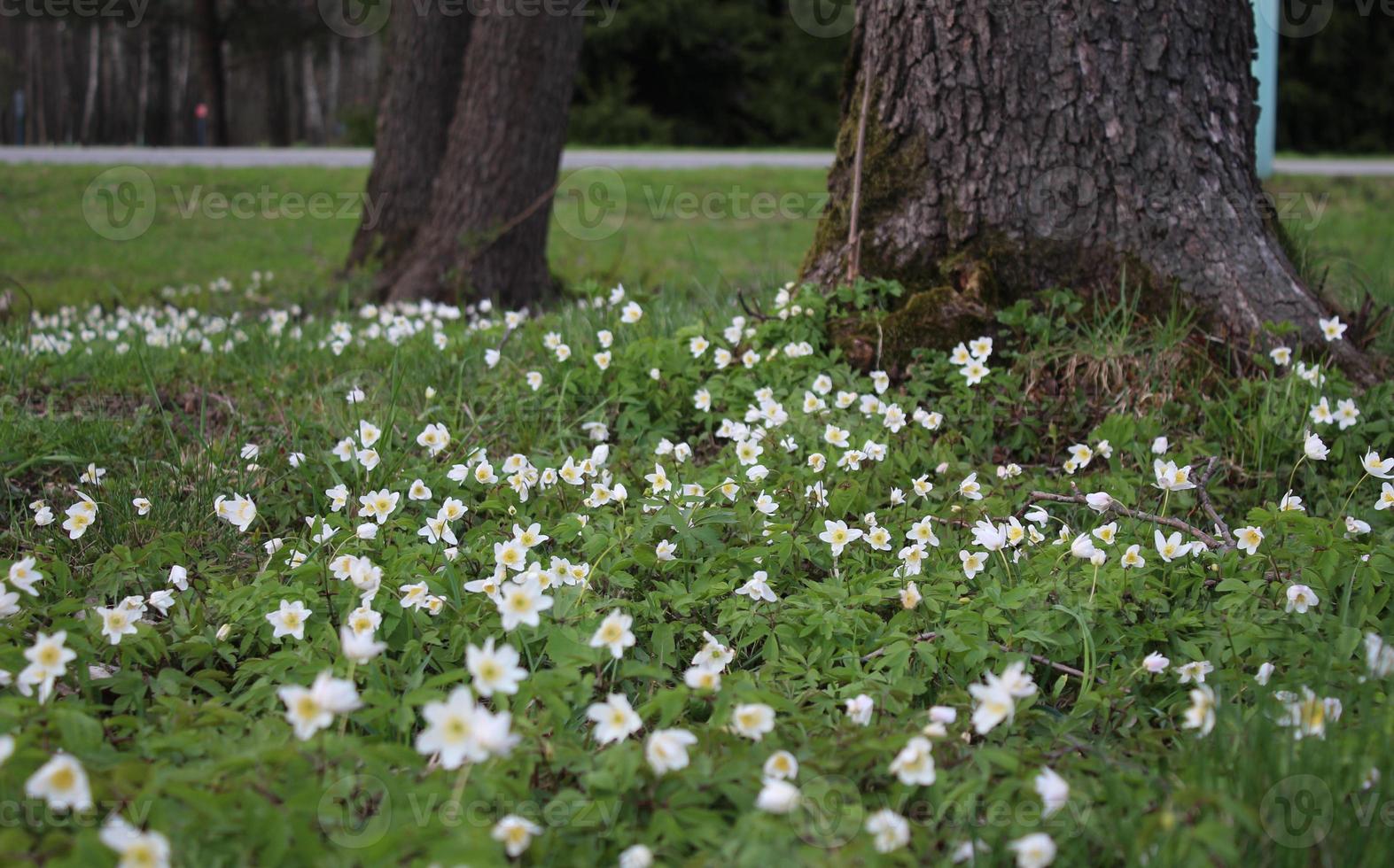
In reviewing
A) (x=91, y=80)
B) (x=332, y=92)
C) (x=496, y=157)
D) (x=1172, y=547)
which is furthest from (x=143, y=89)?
(x=1172, y=547)

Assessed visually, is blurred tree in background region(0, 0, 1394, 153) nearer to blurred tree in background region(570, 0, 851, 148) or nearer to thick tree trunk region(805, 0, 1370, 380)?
blurred tree in background region(570, 0, 851, 148)

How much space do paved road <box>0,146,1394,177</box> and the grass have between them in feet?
2.23

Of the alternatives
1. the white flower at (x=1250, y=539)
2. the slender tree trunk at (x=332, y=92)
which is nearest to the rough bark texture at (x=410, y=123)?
the white flower at (x=1250, y=539)

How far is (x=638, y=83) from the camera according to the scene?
2125 centimetres

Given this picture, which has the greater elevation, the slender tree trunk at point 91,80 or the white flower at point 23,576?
the slender tree trunk at point 91,80

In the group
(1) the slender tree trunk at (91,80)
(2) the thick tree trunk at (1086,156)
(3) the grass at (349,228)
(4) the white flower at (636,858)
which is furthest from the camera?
(1) the slender tree trunk at (91,80)

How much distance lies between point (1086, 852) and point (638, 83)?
2127 cm

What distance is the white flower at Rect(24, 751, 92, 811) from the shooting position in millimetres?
1371

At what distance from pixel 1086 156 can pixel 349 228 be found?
7.95 meters

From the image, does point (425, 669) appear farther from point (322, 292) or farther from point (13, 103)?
point (13, 103)

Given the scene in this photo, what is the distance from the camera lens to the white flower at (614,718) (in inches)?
63.1

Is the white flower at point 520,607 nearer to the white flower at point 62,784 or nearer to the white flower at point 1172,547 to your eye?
the white flower at point 62,784

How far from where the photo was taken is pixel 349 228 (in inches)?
384

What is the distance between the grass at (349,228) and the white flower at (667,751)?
4.49 meters
